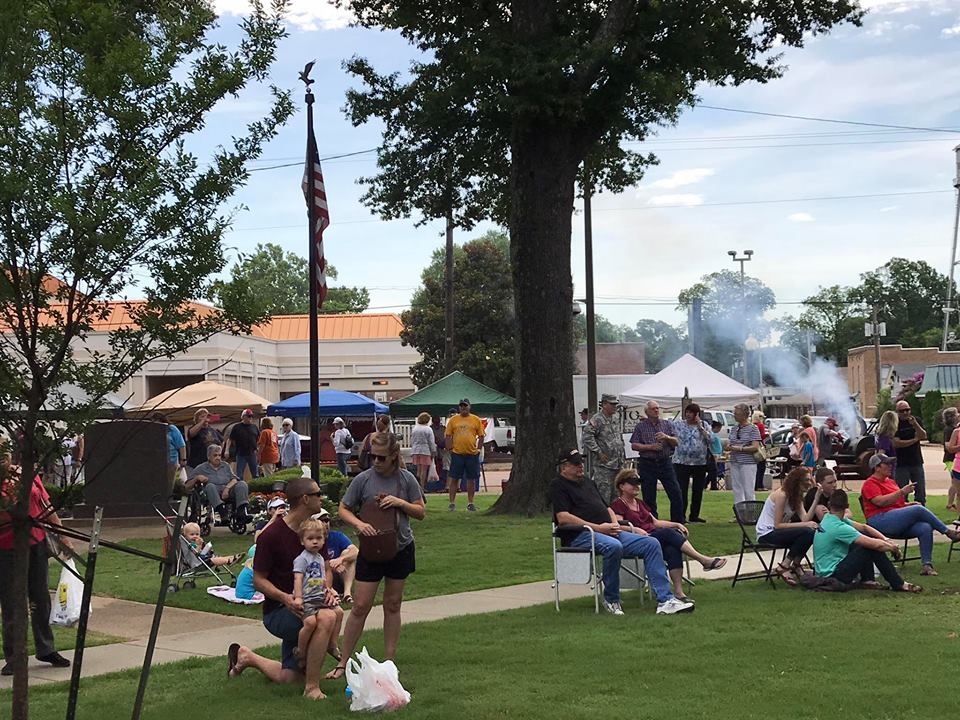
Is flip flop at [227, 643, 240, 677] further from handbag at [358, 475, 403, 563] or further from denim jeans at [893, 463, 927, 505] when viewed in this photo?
denim jeans at [893, 463, 927, 505]

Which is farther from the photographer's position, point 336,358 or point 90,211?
point 336,358

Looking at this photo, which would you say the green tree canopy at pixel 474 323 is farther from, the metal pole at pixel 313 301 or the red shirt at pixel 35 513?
the red shirt at pixel 35 513

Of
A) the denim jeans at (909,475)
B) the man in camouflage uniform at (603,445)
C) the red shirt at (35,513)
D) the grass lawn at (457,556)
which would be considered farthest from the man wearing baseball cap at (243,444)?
the red shirt at (35,513)

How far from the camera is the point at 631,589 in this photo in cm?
1196

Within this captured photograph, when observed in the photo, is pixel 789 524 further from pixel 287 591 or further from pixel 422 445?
pixel 422 445

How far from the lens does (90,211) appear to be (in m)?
5.81

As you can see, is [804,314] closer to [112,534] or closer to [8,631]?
[112,534]

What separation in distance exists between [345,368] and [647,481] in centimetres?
4573

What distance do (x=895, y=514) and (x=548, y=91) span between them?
364 inches

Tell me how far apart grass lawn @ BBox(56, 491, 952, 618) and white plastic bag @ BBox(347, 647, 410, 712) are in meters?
4.29

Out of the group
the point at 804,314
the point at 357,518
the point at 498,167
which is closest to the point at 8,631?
the point at 357,518

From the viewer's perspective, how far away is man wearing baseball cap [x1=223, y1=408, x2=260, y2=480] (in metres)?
23.8

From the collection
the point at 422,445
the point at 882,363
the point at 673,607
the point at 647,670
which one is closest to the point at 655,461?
the point at 673,607

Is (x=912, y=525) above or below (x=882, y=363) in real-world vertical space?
below
